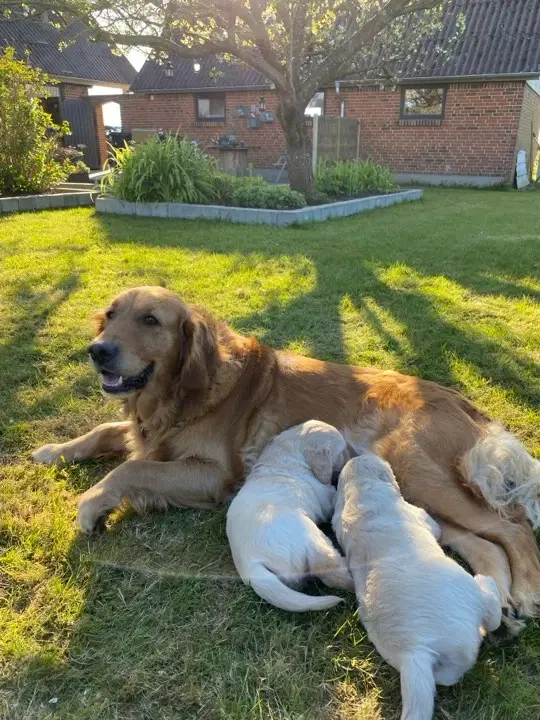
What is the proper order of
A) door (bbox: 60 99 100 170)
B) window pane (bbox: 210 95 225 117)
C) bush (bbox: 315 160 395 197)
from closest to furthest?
1. bush (bbox: 315 160 395 197)
2. door (bbox: 60 99 100 170)
3. window pane (bbox: 210 95 225 117)

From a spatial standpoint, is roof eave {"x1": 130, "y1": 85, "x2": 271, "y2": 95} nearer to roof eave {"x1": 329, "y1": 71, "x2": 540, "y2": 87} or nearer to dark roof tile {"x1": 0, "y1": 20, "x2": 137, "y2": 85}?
dark roof tile {"x1": 0, "y1": 20, "x2": 137, "y2": 85}

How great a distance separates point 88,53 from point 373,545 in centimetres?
3262

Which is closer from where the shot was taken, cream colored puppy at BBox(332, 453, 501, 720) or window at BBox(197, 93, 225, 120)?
cream colored puppy at BBox(332, 453, 501, 720)

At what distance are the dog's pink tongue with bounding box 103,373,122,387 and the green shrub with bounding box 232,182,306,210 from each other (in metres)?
8.64

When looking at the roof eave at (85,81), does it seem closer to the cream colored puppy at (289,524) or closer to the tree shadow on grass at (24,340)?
the tree shadow on grass at (24,340)

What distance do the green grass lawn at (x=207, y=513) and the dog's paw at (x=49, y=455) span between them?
8cm

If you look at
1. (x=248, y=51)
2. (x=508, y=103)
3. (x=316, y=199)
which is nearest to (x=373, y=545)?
(x=316, y=199)

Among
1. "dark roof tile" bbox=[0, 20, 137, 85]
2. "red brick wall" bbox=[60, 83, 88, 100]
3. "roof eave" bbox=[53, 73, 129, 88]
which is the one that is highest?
"dark roof tile" bbox=[0, 20, 137, 85]

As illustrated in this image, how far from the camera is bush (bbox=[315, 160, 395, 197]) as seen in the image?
13523 millimetres

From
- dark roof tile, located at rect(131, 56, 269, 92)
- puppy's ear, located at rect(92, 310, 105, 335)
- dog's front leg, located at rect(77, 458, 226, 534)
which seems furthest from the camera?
dark roof tile, located at rect(131, 56, 269, 92)

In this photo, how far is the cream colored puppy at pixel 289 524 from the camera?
225 cm

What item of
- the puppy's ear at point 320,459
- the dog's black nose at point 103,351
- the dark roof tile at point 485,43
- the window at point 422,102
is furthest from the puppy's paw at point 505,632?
the window at point 422,102

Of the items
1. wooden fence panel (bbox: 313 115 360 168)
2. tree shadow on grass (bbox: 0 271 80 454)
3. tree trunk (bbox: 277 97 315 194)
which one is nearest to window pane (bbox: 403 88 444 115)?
wooden fence panel (bbox: 313 115 360 168)

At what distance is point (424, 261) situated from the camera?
7.71 m
